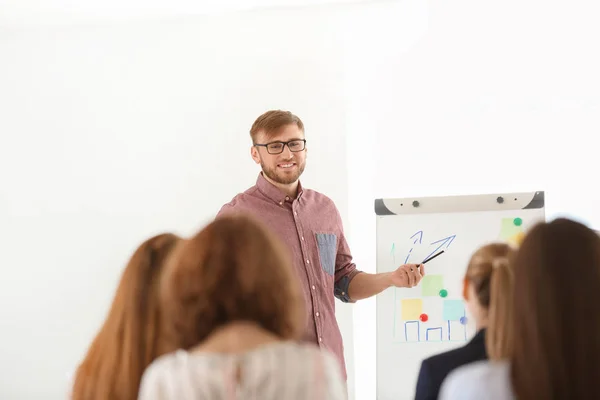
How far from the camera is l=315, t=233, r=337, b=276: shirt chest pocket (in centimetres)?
273

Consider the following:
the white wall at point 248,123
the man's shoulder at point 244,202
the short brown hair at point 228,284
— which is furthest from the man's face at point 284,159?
the short brown hair at point 228,284

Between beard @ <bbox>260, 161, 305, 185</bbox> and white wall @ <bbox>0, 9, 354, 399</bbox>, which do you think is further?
white wall @ <bbox>0, 9, 354, 399</bbox>

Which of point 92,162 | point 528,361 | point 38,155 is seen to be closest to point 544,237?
point 528,361

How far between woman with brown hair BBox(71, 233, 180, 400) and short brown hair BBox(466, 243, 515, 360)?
2.26ft

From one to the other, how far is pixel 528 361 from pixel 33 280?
3277 mm

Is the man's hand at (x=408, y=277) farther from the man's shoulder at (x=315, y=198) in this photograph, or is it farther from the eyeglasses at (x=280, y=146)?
the eyeglasses at (x=280, y=146)

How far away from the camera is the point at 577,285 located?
1.37 m

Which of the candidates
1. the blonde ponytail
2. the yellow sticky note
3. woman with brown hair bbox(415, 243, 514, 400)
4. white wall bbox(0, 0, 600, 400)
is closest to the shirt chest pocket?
the yellow sticky note

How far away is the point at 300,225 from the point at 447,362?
1248mm

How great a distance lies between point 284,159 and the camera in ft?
8.99

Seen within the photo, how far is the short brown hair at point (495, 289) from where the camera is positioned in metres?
1.43

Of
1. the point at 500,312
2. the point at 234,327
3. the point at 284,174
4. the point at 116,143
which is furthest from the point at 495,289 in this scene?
the point at 116,143

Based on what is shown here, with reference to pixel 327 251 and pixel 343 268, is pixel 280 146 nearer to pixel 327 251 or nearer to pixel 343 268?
pixel 327 251

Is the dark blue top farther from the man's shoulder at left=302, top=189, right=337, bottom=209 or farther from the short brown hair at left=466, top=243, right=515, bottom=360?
the man's shoulder at left=302, top=189, right=337, bottom=209
